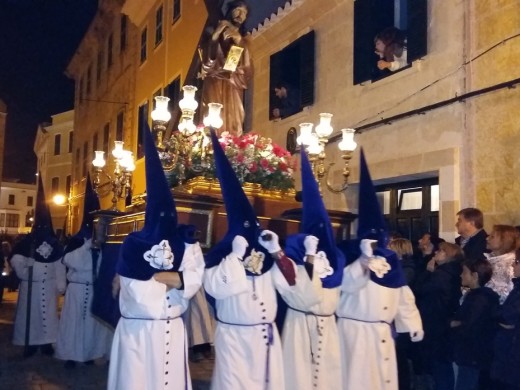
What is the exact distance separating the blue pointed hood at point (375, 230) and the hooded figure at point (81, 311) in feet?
12.4

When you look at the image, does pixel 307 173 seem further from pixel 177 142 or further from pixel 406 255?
pixel 177 142

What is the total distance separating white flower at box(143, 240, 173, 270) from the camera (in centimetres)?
469

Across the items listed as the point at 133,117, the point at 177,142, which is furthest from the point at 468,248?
the point at 133,117

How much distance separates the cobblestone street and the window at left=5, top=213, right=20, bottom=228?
2242 inches

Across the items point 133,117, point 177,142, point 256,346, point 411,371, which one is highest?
point 133,117

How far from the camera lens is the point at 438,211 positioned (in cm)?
887

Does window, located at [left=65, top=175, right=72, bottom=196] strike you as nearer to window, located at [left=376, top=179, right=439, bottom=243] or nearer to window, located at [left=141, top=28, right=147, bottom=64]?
window, located at [left=141, top=28, right=147, bottom=64]

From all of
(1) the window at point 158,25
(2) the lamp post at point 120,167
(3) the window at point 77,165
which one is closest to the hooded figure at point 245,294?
(2) the lamp post at point 120,167

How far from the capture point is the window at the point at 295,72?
1142cm

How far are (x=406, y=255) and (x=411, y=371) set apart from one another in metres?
1.32

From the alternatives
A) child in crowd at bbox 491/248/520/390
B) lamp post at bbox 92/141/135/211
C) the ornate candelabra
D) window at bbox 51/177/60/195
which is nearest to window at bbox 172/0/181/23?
lamp post at bbox 92/141/135/211

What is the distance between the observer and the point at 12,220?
2451 inches

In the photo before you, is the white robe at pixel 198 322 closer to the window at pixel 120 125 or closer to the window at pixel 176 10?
the window at pixel 176 10

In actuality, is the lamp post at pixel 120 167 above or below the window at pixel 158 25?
below
